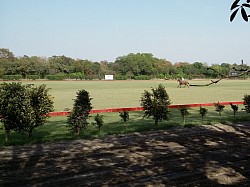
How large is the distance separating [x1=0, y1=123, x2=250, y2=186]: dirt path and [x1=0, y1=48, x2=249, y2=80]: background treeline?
239ft

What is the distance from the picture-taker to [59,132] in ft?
39.9

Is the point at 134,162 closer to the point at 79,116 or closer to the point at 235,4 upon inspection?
the point at 79,116

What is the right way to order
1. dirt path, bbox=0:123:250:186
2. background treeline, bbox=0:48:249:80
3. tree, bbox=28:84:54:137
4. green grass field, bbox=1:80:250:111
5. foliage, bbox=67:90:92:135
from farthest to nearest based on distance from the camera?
background treeline, bbox=0:48:249:80 < green grass field, bbox=1:80:250:111 < foliage, bbox=67:90:92:135 < tree, bbox=28:84:54:137 < dirt path, bbox=0:123:250:186

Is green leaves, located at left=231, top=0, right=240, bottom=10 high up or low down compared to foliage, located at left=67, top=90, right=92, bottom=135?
up

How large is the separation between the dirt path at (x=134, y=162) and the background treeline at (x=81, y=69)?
72983 millimetres

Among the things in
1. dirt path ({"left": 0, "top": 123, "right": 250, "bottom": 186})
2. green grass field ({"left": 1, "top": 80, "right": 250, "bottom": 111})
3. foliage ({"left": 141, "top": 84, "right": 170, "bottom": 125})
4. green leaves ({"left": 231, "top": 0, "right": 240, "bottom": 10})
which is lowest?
dirt path ({"left": 0, "top": 123, "right": 250, "bottom": 186})

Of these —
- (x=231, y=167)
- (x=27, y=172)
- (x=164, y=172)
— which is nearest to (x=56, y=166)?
(x=27, y=172)

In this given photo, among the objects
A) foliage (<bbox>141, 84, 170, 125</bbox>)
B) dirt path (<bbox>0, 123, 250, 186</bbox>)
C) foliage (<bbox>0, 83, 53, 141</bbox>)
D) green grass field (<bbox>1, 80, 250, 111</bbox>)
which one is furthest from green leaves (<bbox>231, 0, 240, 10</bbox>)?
green grass field (<bbox>1, 80, 250, 111</bbox>)

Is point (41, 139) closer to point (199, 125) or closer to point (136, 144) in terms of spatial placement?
point (136, 144)

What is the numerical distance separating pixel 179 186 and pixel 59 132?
7.31m

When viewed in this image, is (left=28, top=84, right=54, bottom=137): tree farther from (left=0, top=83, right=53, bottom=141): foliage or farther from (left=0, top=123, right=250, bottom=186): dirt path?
(left=0, top=123, right=250, bottom=186): dirt path

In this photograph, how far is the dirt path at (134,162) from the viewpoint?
6297 mm

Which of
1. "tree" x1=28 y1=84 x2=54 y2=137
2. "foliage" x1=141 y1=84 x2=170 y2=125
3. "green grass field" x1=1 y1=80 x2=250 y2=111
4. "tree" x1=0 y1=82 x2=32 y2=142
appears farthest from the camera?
"green grass field" x1=1 y1=80 x2=250 y2=111

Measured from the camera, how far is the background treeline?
92875 millimetres
